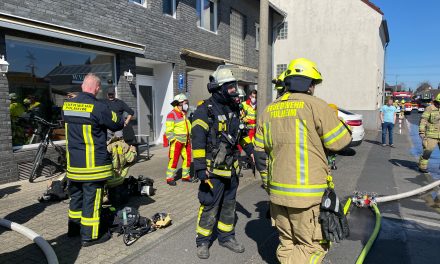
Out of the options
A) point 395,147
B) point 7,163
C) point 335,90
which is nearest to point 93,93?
point 7,163

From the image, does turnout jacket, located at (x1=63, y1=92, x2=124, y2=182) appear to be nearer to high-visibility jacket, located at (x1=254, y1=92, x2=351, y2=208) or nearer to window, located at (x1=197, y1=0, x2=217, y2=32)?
high-visibility jacket, located at (x1=254, y1=92, x2=351, y2=208)

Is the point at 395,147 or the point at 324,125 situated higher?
the point at 324,125

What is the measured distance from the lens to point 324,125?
8.21 feet

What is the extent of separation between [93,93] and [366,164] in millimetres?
7765

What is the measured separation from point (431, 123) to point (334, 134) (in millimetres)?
6641

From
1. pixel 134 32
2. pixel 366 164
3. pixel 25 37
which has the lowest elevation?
pixel 366 164

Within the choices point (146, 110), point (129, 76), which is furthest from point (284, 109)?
→ point (146, 110)

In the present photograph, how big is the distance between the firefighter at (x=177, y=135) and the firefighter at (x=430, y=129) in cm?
552

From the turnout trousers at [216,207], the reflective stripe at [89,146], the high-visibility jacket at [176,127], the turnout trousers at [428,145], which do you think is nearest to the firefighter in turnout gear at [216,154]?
the turnout trousers at [216,207]

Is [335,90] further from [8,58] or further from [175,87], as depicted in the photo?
[8,58]

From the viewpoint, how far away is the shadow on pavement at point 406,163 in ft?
28.8

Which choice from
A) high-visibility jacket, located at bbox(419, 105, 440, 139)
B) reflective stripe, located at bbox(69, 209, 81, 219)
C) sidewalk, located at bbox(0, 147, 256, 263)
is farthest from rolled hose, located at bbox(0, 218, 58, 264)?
high-visibility jacket, located at bbox(419, 105, 440, 139)

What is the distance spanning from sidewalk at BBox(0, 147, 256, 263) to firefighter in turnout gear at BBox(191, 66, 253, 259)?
0.87 metres

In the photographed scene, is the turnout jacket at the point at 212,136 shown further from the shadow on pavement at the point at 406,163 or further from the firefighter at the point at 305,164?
the shadow on pavement at the point at 406,163
